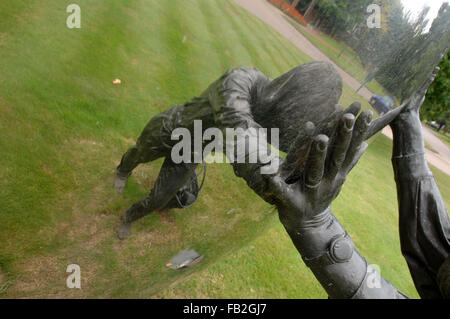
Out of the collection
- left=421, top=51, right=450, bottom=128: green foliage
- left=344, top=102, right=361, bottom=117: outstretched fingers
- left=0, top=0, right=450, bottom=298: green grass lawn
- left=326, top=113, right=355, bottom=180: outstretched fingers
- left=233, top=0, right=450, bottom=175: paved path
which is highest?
left=421, top=51, right=450, bottom=128: green foliage

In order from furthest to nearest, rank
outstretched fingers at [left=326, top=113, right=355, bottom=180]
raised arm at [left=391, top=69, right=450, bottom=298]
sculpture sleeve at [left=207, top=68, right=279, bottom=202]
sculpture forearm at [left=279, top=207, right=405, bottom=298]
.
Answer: raised arm at [left=391, top=69, right=450, bottom=298] < sculpture forearm at [left=279, top=207, right=405, bottom=298] < sculpture sleeve at [left=207, top=68, right=279, bottom=202] < outstretched fingers at [left=326, top=113, right=355, bottom=180]

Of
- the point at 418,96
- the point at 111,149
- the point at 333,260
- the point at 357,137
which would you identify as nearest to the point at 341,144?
the point at 357,137

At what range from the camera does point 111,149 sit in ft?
11.2

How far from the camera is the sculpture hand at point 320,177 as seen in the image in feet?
3.64

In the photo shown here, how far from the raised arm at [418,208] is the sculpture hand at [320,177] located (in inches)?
17.7

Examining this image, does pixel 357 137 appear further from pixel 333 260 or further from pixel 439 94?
pixel 439 94

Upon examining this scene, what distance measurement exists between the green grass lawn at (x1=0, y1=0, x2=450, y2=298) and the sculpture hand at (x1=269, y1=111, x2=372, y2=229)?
176 millimetres

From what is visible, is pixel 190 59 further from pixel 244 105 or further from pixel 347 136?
pixel 347 136

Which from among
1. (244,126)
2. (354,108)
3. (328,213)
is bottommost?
(328,213)

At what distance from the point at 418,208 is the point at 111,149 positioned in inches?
120

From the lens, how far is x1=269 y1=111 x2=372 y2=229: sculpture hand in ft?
3.64

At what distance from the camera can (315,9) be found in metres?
1.29

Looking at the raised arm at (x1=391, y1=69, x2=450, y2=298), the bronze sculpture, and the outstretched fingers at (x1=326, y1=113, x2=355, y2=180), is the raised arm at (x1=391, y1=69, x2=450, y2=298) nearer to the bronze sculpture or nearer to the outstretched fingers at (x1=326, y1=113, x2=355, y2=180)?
the bronze sculpture

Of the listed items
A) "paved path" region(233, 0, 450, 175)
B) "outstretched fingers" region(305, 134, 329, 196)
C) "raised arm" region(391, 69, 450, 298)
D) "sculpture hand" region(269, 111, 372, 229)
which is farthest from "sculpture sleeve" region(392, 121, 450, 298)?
"outstretched fingers" region(305, 134, 329, 196)
